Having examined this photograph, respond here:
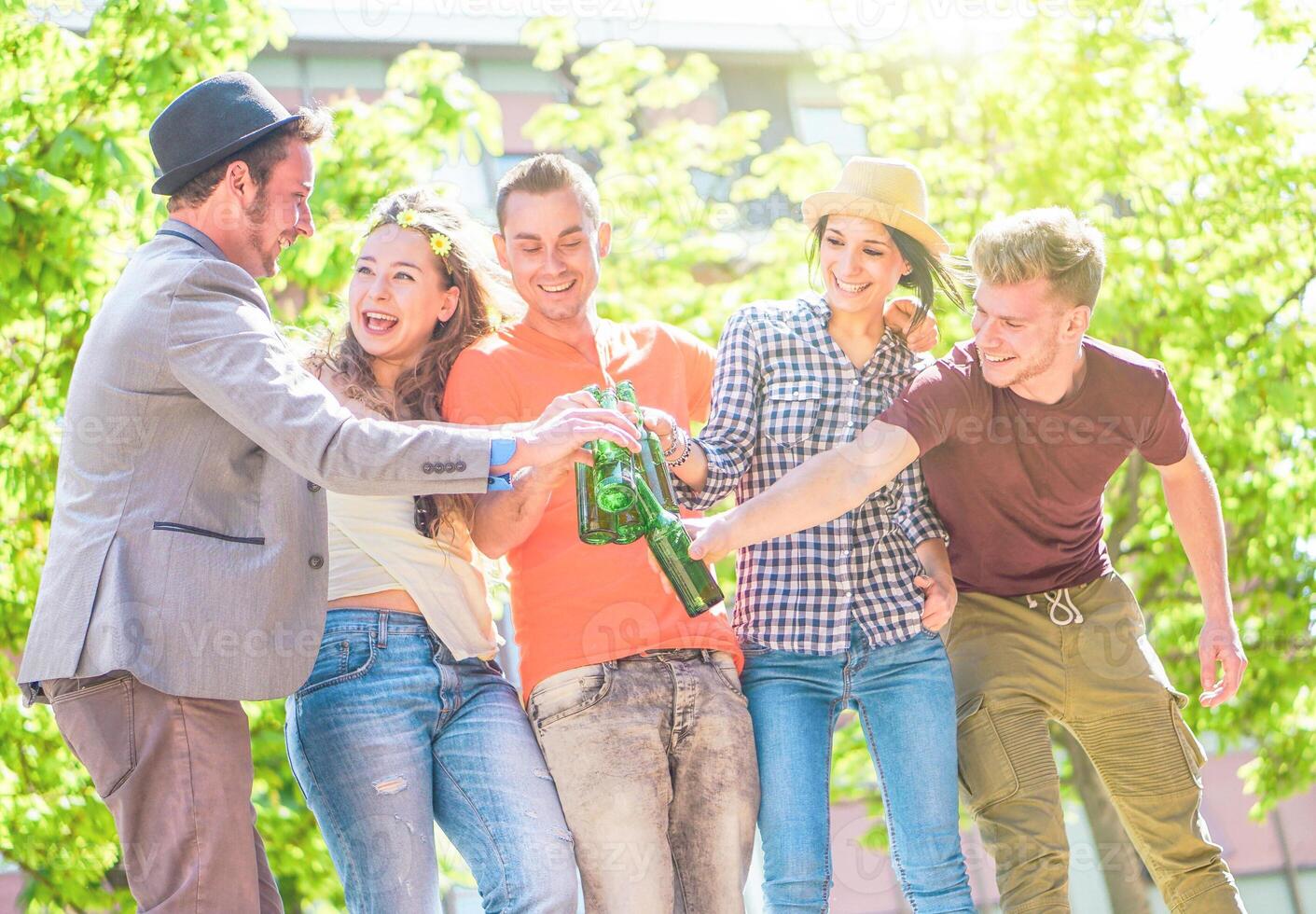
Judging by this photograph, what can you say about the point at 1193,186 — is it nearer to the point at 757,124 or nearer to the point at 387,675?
the point at 757,124

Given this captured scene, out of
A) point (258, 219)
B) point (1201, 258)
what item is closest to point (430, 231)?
point (258, 219)

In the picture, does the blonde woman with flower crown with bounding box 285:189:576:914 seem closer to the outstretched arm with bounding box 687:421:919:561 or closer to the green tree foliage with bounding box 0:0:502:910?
the outstretched arm with bounding box 687:421:919:561

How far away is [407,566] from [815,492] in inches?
41.4

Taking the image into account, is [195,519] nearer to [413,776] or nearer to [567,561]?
[413,776]

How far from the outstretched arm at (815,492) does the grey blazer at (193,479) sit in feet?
2.17

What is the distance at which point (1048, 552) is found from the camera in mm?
3875

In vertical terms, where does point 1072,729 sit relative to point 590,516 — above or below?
below

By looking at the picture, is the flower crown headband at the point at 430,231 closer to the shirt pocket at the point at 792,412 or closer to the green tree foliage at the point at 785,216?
the shirt pocket at the point at 792,412

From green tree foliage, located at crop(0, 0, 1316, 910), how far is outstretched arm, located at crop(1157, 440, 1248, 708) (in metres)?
4.28

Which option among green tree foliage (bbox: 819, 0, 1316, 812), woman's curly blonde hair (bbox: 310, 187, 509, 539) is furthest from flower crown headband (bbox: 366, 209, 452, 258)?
green tree foliage (bbox: 819, 0, 1316, 812)

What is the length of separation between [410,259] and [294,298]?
6994 mm

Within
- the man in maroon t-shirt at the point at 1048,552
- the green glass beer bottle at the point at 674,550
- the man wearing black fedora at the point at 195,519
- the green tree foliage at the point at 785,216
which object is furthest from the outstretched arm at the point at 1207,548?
the green tree foliage at the point at 785,216

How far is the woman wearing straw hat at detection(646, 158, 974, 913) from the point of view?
3479 mm

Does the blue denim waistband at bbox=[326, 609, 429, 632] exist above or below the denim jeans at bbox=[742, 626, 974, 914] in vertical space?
above
